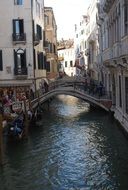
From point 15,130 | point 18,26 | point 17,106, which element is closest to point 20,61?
point 18,26

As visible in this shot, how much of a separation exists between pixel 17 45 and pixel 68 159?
1517cm

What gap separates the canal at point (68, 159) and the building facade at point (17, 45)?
5523mm

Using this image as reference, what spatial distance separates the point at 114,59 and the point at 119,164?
7.32 meters

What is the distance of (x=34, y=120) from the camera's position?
2639 centimetres

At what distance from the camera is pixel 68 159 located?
17922mm

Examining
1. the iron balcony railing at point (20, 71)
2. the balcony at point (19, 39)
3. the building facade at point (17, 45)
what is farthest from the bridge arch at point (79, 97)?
the balcony at point (19, 39)

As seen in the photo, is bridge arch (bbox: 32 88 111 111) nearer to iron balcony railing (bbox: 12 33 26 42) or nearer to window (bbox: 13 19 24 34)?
iron balcony railing (bbox: 12 33 26 42)

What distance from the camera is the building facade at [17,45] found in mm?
31484

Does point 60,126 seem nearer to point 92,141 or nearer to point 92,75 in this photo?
point 92,141

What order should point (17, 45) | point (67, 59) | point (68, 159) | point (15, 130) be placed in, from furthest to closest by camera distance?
point (67, 59)
point (17, 45)
point (15, 130)
point (68, 159)

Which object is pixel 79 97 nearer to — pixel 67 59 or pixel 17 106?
pixel 17 106

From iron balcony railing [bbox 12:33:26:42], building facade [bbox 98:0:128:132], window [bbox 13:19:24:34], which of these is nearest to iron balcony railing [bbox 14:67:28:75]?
iron balcony railing [bbox 12:33:26:42]

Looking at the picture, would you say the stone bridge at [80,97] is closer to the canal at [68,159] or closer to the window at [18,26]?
the canal at [68,159]

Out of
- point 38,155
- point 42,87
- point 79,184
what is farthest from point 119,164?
point 42,87
